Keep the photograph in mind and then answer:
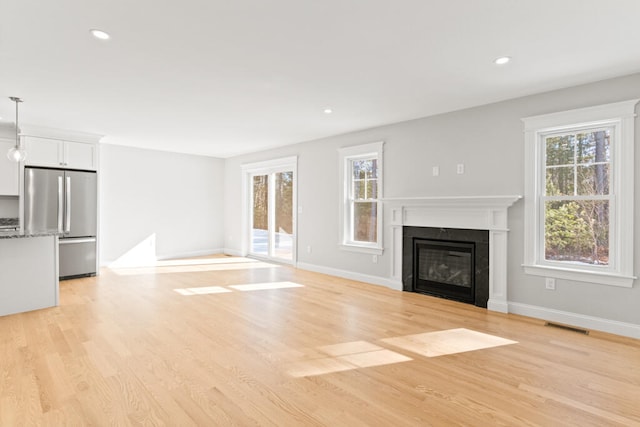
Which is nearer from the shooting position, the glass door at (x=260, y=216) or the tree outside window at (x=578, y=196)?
the tree outside window at (x=578, y=196)

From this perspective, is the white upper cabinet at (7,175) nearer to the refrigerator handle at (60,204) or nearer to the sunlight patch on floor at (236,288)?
the refrigerator handle at (60,204)

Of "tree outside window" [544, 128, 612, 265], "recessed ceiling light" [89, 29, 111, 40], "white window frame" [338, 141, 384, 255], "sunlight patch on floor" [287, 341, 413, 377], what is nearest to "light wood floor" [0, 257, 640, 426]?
"sunlight patch on floor" [287, 341, 413, 377]

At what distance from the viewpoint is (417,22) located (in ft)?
7.99

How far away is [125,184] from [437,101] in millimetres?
6426

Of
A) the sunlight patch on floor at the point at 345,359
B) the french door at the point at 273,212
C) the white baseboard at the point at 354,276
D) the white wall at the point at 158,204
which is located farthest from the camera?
the french door at the point at 273,212

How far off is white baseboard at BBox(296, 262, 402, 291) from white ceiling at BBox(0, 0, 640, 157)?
2.51 metres

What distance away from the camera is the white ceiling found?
7.55 ft

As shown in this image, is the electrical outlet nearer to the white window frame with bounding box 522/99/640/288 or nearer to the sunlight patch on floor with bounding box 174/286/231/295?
the white window frame with bounding box 522/99/640/288

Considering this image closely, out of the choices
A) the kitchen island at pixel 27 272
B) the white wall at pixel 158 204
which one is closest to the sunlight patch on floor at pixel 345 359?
the kitchen island at pixel 27 272

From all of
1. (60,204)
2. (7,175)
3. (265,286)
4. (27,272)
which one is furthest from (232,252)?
(27,272)

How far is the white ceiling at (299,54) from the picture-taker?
2301mm

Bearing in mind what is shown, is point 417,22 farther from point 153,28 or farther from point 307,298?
point 307,298

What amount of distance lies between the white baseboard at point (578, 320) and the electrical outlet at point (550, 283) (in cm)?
24

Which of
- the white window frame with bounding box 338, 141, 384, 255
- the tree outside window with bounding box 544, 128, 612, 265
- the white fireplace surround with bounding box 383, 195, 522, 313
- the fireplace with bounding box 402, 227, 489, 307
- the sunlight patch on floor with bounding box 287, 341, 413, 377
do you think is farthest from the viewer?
the white window frame with bounding box 338, 141, 384, 255
